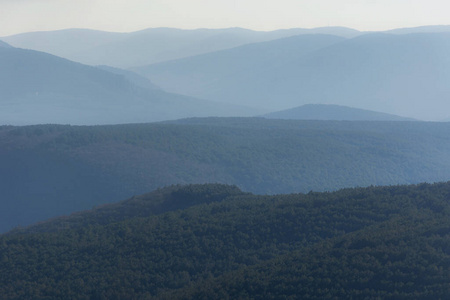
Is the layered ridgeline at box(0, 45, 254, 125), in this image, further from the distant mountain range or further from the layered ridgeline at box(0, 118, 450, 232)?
the layered ridgeline at box(0, 118, 450, 232)

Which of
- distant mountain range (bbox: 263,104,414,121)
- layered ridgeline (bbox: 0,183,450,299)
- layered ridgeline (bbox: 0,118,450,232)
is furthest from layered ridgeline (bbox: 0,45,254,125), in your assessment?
layered ridgeline (bbox: 0,183,450,299)

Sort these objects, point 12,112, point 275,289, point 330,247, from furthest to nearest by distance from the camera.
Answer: point 12,112 < point 330,247 < point 275,289

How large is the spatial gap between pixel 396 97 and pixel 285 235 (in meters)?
176

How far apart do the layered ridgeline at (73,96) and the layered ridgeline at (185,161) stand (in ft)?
263

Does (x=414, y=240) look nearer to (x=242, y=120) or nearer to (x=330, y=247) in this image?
(x=330, y=247)

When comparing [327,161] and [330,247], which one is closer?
[330,247]

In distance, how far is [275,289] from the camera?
12.6m

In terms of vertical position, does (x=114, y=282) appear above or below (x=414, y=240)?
below

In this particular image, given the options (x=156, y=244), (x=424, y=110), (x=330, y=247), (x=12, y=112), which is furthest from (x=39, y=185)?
(x=424, y=110)

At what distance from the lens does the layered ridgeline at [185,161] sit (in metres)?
46.1

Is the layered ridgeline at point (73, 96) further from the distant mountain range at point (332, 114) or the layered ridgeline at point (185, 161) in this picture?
the layered ridgeline at point (185, 161)

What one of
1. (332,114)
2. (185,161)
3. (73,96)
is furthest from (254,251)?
(73,96)

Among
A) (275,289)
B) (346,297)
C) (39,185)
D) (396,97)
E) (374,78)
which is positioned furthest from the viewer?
(374,78)

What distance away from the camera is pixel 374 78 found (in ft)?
643
